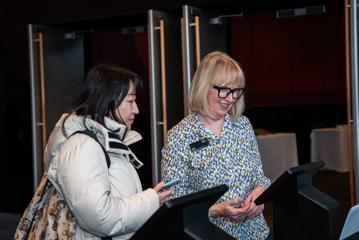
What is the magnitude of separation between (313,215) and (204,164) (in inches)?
25.8

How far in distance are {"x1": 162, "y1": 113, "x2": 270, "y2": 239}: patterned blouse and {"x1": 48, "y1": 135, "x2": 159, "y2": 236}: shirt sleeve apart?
0.53m

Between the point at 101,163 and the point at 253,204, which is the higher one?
the point at 101,163

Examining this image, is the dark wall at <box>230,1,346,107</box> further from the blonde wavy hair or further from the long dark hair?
the long dark hair

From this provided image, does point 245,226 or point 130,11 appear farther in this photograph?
point 130,11

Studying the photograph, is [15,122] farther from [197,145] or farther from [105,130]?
[105,130]

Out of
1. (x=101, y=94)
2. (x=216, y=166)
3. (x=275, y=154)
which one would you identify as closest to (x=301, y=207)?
(x=216, y=166)

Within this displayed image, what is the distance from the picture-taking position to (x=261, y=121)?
35.4 feet

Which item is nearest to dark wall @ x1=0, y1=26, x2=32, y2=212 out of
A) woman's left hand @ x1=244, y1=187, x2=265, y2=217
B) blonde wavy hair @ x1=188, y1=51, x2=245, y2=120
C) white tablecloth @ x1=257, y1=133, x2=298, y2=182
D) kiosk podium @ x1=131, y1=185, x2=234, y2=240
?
white tablecloth @ x1=257, y1=133, x2=298, y2=182

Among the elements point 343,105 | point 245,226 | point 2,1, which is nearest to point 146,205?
point 245,226

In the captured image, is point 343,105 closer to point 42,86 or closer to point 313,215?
point 42,86

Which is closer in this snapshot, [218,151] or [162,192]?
[162,192]

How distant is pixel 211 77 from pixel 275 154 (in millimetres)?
5667

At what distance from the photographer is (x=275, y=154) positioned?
320 inches

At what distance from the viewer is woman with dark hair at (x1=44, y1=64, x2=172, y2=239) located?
196 centimetres
